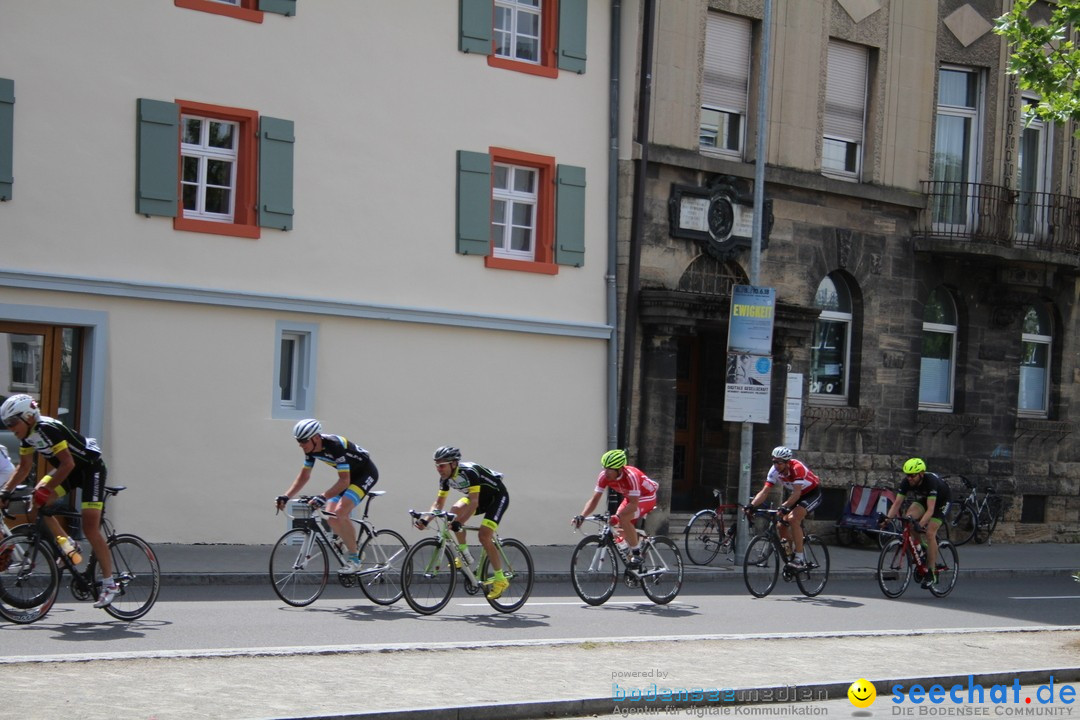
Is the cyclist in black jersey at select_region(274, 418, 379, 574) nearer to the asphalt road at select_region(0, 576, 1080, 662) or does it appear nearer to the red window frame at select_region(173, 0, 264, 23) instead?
the asphalt road at select_region(0, 576, 1080, 662)

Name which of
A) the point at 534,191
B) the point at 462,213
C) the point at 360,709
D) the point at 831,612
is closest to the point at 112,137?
the point at 462,213

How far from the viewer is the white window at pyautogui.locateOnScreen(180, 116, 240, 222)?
19.0 metres

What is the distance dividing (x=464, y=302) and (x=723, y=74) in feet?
20.4

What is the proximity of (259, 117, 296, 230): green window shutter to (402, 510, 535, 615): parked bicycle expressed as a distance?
6.69m

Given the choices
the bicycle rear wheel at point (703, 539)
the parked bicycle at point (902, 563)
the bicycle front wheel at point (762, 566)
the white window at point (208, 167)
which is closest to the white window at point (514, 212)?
the white window at point (208, 167)

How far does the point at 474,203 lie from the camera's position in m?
21.3

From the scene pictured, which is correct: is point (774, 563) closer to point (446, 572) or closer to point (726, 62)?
point (446, 572)

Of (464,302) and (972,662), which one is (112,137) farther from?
(972,662)

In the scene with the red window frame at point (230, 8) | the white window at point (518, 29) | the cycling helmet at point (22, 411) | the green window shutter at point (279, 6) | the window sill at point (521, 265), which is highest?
the white window at point (518, 29)

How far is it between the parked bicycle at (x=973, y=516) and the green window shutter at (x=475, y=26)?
1187 centimetres

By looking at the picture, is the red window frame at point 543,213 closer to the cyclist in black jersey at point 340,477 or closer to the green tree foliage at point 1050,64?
the green tree foliage at point 1050,64

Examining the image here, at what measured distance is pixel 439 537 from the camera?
13969mm

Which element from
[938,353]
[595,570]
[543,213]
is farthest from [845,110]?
[595,570]

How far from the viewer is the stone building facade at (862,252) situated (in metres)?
23.3
